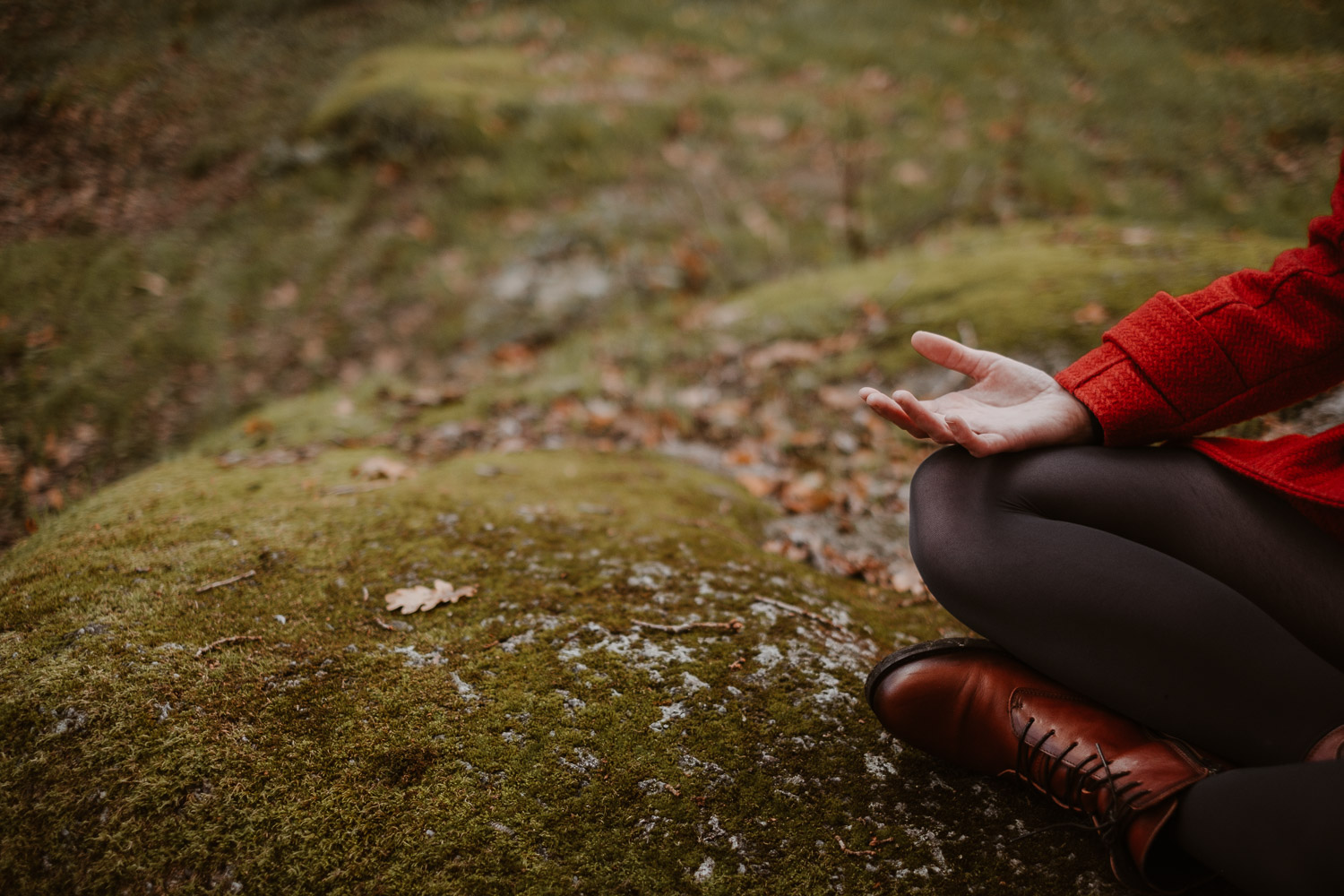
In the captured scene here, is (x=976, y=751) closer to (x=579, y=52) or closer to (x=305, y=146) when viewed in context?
(x=305, y=146)

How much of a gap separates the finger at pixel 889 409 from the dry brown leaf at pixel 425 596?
1.22 meters

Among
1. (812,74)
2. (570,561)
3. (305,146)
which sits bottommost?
(570,561)

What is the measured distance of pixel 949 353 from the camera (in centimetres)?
169

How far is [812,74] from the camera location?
20.7 ft

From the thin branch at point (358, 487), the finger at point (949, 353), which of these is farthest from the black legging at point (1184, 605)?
the thin branch at point (358, 487)

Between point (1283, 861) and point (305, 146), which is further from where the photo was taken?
point (305, 146)

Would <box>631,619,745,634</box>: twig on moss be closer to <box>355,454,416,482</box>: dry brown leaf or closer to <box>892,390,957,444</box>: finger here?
<box>892,390,957,444</box>: finger

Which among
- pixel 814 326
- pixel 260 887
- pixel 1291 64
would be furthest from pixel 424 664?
pixel 1291 64

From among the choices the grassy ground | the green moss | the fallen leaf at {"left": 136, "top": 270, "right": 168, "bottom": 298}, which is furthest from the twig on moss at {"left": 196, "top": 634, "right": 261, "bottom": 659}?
the fallen leaf at {"left": 136, "top": 270, "right": 168, "bottom": 298}

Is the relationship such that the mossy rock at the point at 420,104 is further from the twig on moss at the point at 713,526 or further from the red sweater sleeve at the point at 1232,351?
the red sweater sleeve at the point at 1232,351

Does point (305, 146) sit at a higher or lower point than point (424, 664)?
higher

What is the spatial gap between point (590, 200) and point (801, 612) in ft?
13.2

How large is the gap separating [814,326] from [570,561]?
2497 millimetres

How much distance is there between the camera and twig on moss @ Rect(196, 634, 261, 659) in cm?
152
